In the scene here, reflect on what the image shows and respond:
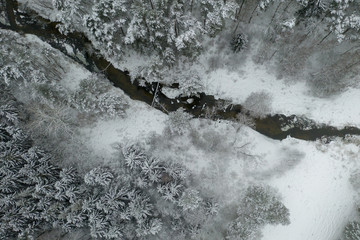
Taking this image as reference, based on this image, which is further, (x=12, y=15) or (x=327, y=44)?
(x=12, y=15)

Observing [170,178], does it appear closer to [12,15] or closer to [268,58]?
[268,58]

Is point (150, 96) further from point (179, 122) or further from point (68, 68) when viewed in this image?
point (68, 68)

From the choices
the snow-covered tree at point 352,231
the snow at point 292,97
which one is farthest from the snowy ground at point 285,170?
the snow at point 292,97

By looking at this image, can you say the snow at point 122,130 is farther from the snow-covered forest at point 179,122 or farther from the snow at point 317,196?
the snow at point 317,196

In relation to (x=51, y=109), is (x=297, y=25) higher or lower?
higher

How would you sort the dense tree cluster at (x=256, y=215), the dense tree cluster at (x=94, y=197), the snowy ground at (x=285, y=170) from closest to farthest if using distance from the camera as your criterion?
1. the dense tree cluster at (x=94, y=197)
2. the dense tree cluster at (x=256, y=215)
3. the snowy ground at (x=285, y=170)

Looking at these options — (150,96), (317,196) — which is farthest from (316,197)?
(150,96)

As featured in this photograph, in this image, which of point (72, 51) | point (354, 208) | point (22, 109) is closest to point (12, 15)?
point (72, 51)
